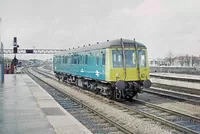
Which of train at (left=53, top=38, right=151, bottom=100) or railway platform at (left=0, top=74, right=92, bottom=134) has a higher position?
train at (left=53, top=38, right=151, bottom=100)

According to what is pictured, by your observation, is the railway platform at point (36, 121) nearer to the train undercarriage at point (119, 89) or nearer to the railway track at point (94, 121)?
the railway track at point (94, 121)

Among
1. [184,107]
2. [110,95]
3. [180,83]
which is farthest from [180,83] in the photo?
[184,107]

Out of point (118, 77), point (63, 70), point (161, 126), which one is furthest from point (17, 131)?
point (63, 70)

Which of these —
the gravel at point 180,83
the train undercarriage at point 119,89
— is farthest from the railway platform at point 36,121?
the gravel at point 180,83

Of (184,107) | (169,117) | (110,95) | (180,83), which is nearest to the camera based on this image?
(169,117)

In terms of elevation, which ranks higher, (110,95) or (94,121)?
(110,95)

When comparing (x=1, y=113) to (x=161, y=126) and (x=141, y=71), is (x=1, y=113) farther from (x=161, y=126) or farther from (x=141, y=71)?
(x=141, y=71)

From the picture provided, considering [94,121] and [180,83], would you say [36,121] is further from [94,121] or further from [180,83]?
[180,83]

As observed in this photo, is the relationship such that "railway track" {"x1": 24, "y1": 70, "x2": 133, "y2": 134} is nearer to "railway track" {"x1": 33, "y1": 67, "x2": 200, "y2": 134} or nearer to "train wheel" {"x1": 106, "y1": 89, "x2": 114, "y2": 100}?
"railway track" {"x1": 33, "y1": 67, "x2": 200, "y2": 134}

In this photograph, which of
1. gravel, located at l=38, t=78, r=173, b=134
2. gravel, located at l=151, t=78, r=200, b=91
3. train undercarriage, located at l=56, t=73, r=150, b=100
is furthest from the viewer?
gravel, located at l=151, t=78, r=200, b=91

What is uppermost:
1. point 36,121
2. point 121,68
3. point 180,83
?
point 121,68

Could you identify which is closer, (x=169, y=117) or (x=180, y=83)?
(x=169, y=117)

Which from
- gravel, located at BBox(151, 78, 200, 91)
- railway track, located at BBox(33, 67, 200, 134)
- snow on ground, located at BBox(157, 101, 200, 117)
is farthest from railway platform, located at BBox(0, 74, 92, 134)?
gravel, located at BBox(151, 78, 200, 91)

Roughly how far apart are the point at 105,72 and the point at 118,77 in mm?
792
